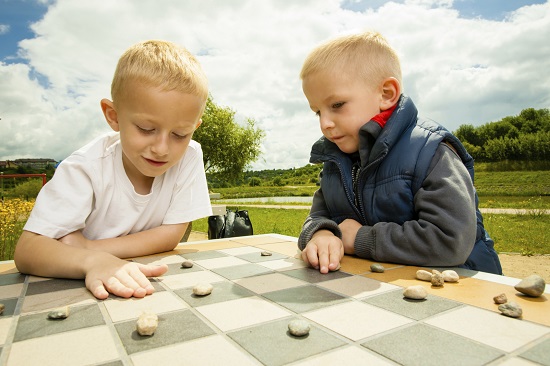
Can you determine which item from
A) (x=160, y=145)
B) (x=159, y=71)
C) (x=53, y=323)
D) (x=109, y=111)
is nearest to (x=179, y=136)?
(x=160, y=145)

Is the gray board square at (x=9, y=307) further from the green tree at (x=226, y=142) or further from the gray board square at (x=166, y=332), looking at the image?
the green tree at (x=226, y=142)

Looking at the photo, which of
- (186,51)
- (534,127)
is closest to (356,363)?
(186,51)

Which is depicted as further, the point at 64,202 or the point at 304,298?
the point at 64,202

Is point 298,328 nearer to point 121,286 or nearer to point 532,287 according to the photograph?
point 121,286

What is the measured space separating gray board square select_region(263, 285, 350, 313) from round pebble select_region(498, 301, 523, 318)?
18.5 inches

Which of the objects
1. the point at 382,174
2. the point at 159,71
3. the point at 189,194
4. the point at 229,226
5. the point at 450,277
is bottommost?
the point at 229,226

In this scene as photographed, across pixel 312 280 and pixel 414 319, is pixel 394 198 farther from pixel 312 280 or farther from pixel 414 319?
pixel 414 319

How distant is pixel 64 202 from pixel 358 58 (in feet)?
5.88

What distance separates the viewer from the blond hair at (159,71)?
6.31 feet

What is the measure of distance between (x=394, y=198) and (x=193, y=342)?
52.6 inches

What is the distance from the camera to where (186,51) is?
2293 mm

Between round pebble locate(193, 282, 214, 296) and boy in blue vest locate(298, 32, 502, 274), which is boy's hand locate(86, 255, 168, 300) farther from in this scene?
boy in blue vest locate(298, 32, 502, 274)

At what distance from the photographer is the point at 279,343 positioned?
2.98 feet

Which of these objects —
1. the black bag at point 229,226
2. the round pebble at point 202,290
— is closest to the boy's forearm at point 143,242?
the round pebble at point 202,290
